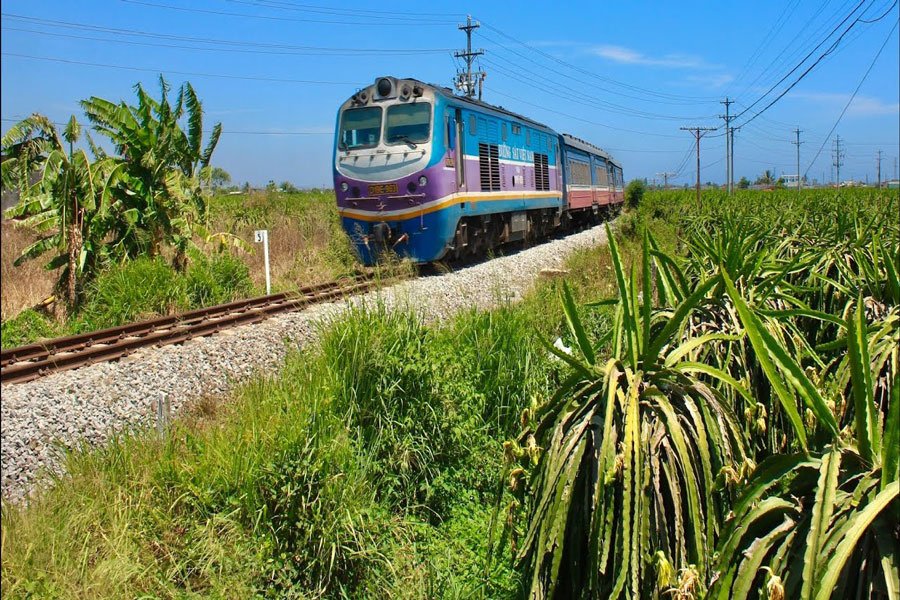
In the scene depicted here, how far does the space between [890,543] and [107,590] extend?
3.42 meters

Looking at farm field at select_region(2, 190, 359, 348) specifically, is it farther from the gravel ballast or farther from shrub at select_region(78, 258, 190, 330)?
the gravel ballast

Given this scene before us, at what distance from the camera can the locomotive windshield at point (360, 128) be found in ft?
40.0

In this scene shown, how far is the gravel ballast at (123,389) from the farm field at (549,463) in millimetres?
402

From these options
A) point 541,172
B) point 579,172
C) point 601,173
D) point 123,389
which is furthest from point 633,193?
point 123,389

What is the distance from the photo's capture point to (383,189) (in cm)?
1197

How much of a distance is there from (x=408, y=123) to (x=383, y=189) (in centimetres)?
116

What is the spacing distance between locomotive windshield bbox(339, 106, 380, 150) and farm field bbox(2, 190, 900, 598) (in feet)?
19.3

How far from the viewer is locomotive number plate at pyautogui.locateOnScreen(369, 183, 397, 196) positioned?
11.9m

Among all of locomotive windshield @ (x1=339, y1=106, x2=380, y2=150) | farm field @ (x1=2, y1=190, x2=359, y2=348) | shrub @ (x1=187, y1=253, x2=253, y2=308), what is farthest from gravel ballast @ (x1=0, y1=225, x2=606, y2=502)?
locomotive windshield @ (x1=339, y1=106, x2=380, y2=150)

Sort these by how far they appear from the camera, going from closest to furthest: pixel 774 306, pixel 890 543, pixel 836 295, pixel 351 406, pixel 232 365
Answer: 1. pixel 890 543
2. pixel 774 306
3. pixel 836 295
4. pixel 351 406
5. pixel 232 365

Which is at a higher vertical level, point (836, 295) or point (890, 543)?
point (836, 295)

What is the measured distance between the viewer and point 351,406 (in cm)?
495

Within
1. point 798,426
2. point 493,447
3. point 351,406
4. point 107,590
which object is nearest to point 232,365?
point 351,406

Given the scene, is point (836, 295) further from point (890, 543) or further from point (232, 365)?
point (232, 365)
